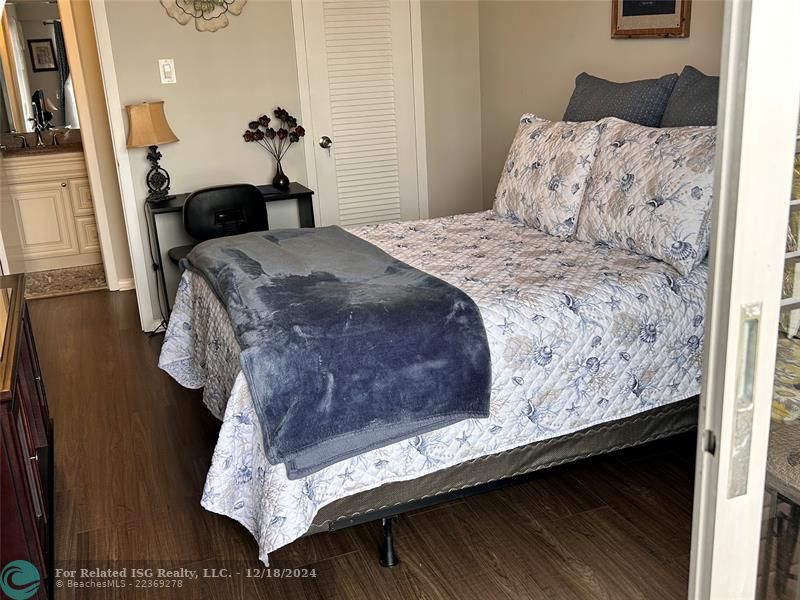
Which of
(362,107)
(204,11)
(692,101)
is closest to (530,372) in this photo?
(692,101)

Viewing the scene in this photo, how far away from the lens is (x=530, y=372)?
2258mm

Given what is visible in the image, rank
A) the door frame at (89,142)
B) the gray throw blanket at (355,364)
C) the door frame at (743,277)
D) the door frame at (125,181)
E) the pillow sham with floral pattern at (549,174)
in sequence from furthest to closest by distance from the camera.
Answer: the door frame at (89,142) → the door frame at (125,181) → the pillow sham with floral pattern at (549,174) → the gray throw blanket at (355,364) → the door frame at (743,277)

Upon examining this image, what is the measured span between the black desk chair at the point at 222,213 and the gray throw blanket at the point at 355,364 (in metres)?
1.66

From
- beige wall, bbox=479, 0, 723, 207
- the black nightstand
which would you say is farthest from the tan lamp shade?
beige wall, bbox=479, 0, 723, 207

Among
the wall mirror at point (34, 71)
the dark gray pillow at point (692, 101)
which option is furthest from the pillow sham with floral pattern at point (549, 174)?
the wall mirror at point (34, 71)

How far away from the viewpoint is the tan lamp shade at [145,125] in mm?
4094

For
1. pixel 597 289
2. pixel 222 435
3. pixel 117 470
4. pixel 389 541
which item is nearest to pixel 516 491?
pixel 389 541

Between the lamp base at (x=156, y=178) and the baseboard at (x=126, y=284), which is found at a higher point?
the lamp base at (x=156, y=178)


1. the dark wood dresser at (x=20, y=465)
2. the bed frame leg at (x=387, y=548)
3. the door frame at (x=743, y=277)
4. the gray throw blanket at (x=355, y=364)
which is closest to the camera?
the door frame at (x=743, y=277)

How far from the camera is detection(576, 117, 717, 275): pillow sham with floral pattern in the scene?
2490 millimetres

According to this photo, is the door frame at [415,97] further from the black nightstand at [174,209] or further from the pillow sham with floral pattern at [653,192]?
the pillow sham with floral pattern at [653,192]

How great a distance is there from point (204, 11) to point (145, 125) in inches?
28.3

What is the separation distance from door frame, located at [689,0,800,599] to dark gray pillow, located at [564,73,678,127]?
2.06 m

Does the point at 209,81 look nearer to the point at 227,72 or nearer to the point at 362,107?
the point at 227,72
